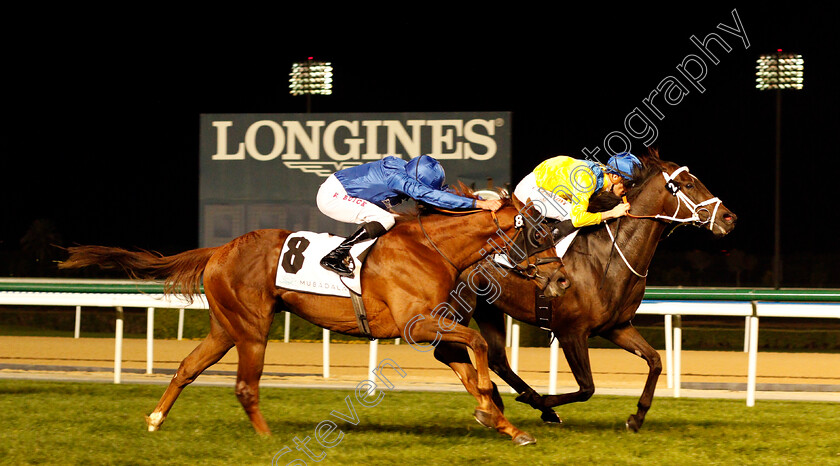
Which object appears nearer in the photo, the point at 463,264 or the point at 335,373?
the point at 463,264

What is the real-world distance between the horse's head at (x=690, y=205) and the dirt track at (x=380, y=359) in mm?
1687

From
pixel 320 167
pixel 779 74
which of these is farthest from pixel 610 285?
pixel 779 74

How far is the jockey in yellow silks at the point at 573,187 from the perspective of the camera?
15.1 ft

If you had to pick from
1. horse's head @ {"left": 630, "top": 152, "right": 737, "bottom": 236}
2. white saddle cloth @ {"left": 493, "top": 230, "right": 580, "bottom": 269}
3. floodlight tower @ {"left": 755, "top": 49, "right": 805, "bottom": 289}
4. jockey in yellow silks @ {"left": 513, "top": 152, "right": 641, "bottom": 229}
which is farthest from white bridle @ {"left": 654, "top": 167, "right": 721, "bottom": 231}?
floodlight tower @ {"left": 755, "top": 49, "right": 805, "bottom": 289}

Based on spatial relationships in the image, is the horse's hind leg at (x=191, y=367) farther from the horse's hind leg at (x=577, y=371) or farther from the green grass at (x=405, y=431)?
the horse's hind leg at (x=577, y=371)

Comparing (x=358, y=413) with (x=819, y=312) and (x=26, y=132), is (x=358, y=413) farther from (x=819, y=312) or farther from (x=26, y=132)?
(x=26, y=132)

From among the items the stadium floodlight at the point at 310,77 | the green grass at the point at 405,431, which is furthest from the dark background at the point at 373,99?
the green grass at the point at 405,431

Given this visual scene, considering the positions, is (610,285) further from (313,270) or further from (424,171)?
(313,270)

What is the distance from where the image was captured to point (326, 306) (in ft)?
13.9

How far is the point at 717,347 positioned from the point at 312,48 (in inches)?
493

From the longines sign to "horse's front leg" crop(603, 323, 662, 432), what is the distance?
12.5 feet

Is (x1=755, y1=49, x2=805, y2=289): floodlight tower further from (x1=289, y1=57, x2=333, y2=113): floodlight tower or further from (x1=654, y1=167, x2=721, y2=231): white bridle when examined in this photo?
(x1=654, y1=167, x2=721, y2=231): white bridle

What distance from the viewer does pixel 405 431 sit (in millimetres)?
4336

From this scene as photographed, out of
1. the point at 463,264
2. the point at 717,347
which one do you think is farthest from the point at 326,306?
the point at 717,347
